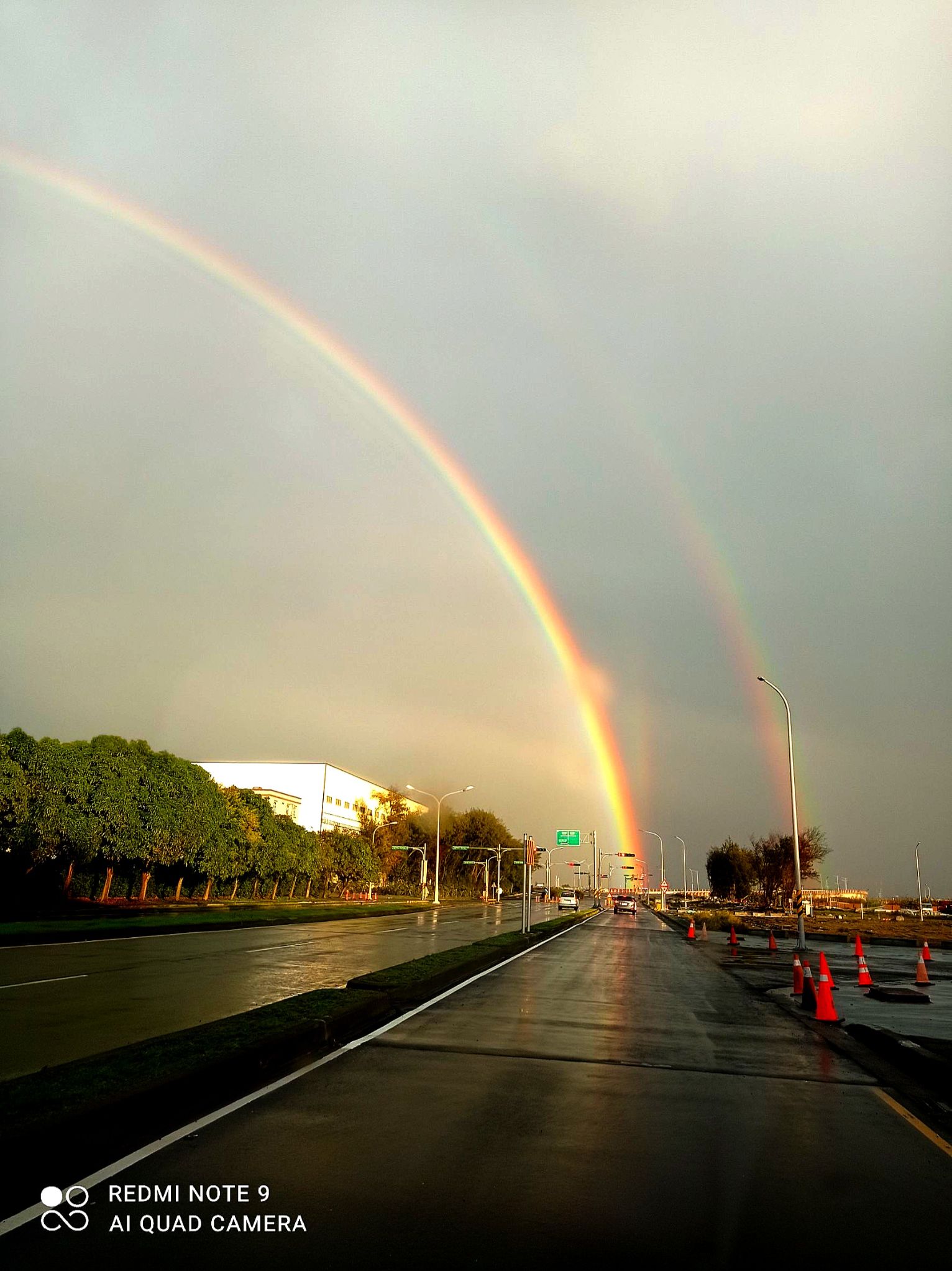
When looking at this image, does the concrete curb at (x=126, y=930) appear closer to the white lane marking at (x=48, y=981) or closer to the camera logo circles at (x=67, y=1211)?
the white lane marking at (x=48, y=981)

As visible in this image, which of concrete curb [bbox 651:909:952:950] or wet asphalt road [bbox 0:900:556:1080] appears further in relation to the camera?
concrete curb [bbox 651:909:952:950]

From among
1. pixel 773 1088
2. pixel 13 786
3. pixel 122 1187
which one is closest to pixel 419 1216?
pixel 122 1187

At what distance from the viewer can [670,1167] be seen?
6.66 m

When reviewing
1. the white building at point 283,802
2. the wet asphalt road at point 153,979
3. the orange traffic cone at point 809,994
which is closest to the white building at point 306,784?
the white building at point 283,802

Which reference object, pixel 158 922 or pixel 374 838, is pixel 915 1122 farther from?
pixel 374 838

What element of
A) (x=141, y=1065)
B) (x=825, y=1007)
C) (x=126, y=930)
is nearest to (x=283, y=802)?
(x=126, y=930)

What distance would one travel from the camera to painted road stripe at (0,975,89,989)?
52.9ft

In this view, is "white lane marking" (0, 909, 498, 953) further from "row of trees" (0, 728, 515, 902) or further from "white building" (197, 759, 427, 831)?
"white building" (197, 759, 427, 831)

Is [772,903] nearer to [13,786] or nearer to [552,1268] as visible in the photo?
[13,786]

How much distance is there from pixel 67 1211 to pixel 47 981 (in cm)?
1308

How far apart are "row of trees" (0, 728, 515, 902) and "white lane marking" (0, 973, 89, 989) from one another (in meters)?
29.2

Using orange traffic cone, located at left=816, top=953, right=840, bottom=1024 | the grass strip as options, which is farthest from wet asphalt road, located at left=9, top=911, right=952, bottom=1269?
orange traffic cone, located at left=816, top=953, right=840, bottom=1024

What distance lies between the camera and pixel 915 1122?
8.38 meters

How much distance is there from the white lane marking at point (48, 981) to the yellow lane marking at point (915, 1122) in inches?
509
